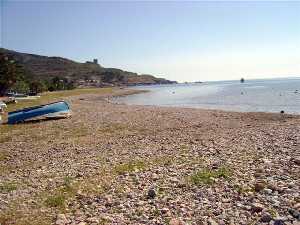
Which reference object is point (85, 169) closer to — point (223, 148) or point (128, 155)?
point (128, 155)

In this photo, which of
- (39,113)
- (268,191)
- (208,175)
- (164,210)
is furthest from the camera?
(39,113)

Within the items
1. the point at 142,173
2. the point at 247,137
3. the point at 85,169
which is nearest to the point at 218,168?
the point at 142,173

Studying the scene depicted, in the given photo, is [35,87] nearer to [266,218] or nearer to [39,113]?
[39,113]

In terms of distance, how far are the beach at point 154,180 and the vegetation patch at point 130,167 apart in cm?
5

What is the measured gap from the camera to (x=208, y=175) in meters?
14.9

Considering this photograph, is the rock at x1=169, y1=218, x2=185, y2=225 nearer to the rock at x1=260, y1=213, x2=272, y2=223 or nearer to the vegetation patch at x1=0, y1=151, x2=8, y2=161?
the rock at x1=260, y1=213, x2=272, y2=223

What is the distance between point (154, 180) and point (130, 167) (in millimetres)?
2426

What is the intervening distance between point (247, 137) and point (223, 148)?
181 inches

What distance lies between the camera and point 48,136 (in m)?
29.2

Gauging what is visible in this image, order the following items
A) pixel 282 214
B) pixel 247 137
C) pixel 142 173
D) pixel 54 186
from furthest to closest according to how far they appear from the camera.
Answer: pixel 247 137 → pixel 142 173 → pixel 54 186 → pixel 282 214

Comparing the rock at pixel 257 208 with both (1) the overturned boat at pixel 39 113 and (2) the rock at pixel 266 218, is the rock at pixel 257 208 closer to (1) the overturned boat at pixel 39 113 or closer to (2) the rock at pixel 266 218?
(2) the rock at pixel 266 218

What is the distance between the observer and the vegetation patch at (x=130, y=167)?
54.2 ft

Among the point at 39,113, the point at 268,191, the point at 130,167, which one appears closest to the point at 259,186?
the point at 268,191

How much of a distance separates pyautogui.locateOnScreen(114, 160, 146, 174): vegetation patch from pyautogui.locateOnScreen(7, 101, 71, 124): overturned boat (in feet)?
80.9
